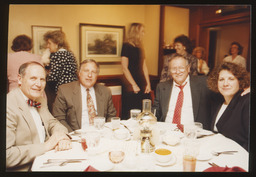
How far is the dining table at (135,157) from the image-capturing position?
4.28 ft

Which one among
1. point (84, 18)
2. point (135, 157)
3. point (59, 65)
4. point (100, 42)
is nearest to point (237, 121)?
point (135, 157)

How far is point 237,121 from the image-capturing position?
188cm

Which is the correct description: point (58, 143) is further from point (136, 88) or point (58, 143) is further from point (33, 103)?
point (136, 88)

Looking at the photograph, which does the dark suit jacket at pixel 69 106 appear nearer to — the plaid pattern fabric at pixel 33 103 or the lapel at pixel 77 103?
the lapel at pixel 77 103

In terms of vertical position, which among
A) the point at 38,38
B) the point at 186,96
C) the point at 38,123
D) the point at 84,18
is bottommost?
the point at 38,123

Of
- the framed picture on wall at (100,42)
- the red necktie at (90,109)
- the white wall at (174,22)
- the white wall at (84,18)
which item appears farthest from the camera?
the white wall at (174,22)

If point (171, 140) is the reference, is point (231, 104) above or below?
above

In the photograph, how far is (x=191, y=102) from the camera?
248 cm

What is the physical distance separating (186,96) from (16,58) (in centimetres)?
199

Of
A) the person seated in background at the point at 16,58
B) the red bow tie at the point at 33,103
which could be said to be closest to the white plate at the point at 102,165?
the red bow tie at the point at 33,103

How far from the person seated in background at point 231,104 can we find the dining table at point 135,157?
26 centimetres

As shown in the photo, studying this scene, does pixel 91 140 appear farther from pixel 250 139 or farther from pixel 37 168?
pixel 250 139
